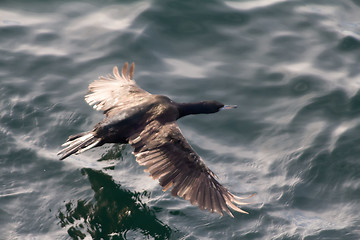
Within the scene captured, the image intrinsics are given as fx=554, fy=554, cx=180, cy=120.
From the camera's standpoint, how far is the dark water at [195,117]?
7.12 m

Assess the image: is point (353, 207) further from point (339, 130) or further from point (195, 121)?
point (195, 121)

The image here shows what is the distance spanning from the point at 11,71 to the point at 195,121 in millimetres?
3258

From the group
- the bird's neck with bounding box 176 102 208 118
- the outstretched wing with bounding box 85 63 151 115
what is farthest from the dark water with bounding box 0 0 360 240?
the bird's neck with bounding box 176 102 208 118

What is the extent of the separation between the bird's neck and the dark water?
0.47 meters

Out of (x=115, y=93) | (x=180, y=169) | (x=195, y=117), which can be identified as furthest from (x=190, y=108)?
(x=180, y=169)

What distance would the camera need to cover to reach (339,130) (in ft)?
27.9

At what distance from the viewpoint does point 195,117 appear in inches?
353

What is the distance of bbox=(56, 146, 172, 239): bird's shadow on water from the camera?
6.79 metres

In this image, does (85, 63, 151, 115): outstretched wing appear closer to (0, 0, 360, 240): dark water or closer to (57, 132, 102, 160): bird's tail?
(0, 0, 360, 240): dark water

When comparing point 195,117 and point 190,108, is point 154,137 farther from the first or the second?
point 195,117

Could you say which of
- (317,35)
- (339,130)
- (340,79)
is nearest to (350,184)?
(339,130)

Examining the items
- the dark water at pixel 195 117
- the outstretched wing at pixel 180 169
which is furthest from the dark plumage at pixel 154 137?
the dark water at pixel 195 117

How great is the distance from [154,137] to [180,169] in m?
0.67

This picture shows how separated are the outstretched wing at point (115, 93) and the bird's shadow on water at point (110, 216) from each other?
115 cm
